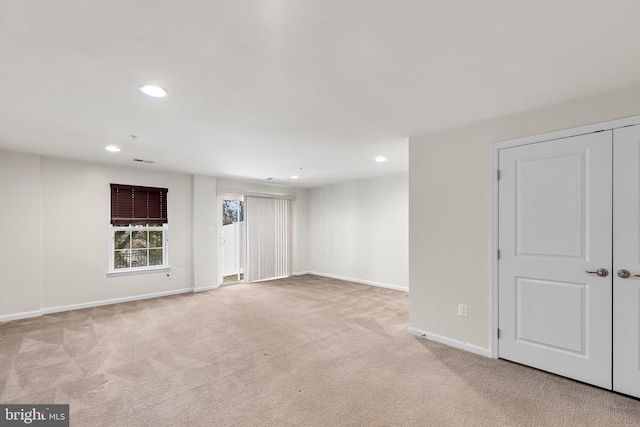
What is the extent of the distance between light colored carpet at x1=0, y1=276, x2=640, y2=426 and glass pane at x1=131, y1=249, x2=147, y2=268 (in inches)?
49.7

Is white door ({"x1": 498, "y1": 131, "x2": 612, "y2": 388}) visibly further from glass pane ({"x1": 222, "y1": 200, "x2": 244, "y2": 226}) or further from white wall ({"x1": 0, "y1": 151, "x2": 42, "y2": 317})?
white wall ({"x1": 0, "y1": 151, "x2": 42, "y2": 317})

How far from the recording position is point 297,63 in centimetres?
194

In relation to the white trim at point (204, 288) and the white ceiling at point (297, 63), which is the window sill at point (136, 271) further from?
the white ceiling at point (297, 63)

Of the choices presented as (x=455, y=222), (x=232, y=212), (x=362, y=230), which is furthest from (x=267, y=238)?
(x=455, y=222)

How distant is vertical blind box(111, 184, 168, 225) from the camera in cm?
520

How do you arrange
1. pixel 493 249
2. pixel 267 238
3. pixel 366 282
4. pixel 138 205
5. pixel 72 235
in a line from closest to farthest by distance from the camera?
1. pixel 493 249
2. pixel 72 235
3. pixel 138 205
4. pixel 366 282
5. pixel 267 238

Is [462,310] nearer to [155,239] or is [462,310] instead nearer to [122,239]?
[155,239]

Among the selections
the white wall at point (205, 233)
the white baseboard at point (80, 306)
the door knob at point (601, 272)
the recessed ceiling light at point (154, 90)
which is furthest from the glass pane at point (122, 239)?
the door knob at point (601, 272)

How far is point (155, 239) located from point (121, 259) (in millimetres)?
640

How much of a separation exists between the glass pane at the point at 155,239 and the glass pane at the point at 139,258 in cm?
17

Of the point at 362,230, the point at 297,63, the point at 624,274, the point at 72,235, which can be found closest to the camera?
the point at 297,63

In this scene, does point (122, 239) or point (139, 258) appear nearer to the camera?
point (122, 239)

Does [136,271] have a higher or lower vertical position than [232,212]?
lower

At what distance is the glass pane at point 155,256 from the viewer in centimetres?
564
